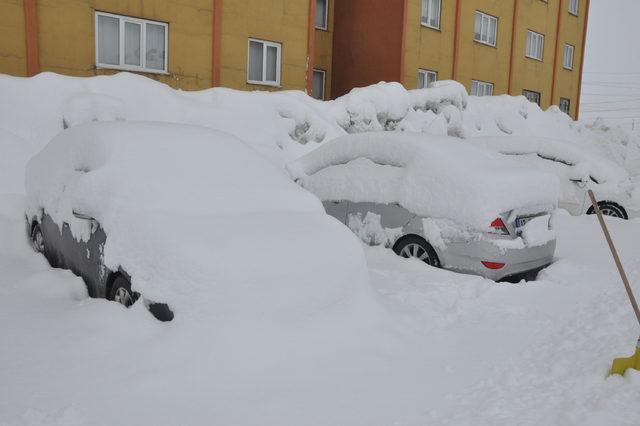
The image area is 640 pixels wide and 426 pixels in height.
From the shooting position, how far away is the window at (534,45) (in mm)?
25547

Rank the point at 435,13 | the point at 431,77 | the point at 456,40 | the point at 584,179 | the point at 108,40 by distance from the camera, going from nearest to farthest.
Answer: the point at 584,179 < the point at 108,40 < the point at 435,13 < the point at 431,77 < the point at 456,40

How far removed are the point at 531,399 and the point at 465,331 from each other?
4.18 ft

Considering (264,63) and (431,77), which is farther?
(431,77)

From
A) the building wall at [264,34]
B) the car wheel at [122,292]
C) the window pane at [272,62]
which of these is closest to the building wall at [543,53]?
the building wall at [264,34]

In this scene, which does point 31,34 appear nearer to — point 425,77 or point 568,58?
point 425,77

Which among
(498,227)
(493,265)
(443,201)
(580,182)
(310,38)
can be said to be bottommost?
(493,265)

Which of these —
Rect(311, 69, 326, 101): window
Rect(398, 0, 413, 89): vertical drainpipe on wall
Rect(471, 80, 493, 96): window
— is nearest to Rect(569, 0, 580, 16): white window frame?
Rect(471, 80, 493, 96): window

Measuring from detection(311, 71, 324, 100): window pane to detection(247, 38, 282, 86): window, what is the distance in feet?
13.3

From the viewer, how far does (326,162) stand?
7.81 meters

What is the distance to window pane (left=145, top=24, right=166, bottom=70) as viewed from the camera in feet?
43.5

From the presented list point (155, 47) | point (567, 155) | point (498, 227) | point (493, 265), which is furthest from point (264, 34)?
point (493, 265)

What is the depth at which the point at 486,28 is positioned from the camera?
75.2ft

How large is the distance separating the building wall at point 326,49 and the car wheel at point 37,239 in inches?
565

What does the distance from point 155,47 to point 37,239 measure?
8105 mm
